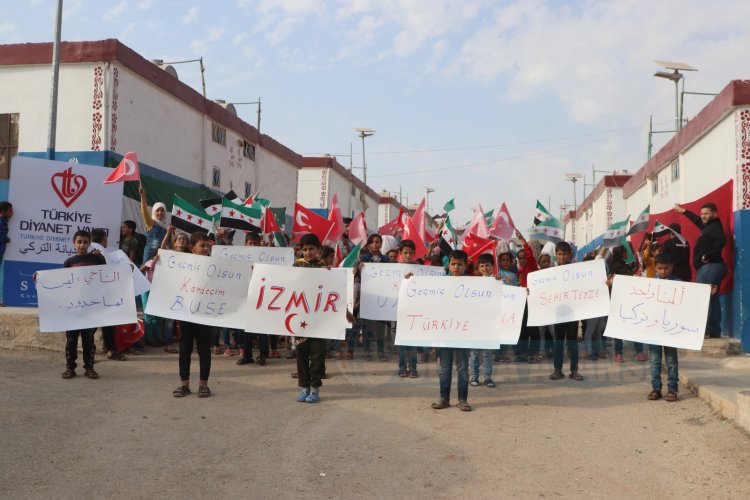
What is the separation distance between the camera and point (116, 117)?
44.8ft

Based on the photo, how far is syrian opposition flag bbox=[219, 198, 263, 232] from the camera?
11555 mm

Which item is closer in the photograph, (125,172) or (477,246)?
(125,172)

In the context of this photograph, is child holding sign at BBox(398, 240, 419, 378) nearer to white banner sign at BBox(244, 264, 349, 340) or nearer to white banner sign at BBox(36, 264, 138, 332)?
white banner sign at BBox(244, 264, 349, 340)

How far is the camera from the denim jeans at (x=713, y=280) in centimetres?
1056

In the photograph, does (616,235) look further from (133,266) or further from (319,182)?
(319,182)

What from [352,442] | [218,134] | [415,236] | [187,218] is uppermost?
[218,134]

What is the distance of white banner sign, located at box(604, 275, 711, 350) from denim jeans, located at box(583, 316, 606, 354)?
10.0 feet

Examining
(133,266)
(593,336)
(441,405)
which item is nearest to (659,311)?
(441,405)

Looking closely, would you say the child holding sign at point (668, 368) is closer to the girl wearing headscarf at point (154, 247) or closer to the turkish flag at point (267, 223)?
the girl wearing headscarf at point (154, 247)

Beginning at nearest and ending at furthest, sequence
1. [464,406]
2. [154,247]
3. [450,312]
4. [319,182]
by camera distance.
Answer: [464,406] < [450,312] < [154,247] < [319,182]

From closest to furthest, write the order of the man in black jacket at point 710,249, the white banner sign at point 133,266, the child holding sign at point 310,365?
1. the child holding sign at point 310,365
2. the white banner sign at point 133,266
3. the man in black jacket at point 710,249

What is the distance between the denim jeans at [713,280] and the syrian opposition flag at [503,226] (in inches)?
118

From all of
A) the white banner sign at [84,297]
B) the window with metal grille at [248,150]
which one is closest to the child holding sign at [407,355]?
the white banner sign at [84,297]

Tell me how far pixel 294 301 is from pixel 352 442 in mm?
1967
